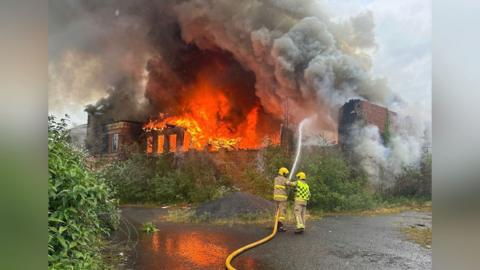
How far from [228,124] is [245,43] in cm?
74

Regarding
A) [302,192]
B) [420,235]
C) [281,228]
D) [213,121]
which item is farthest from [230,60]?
[420,235]

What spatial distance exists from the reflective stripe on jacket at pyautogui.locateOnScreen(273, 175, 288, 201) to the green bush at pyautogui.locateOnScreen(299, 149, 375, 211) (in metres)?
0.20

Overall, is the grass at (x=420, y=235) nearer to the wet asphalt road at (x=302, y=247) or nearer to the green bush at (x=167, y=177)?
the wet asphalt road at (x=302, y=247)

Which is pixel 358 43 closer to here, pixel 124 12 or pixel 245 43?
pixel 245 43

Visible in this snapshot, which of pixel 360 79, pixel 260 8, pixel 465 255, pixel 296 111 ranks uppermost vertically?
pixel 260 8

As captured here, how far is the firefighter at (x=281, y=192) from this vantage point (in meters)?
4.12

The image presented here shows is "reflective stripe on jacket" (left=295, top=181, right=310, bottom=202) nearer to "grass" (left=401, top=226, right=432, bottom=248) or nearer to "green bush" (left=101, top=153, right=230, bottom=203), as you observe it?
"green bush" (left=101, top=153, right=230, bottom=203)

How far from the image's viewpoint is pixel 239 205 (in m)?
4.12

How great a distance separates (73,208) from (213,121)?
143cm

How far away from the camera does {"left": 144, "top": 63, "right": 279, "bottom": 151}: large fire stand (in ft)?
13.6

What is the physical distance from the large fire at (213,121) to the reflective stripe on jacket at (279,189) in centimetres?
34

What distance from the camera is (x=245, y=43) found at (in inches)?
163

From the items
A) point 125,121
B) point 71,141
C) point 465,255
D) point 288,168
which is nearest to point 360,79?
point 288,168

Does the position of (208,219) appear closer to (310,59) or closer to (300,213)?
(300,213)
